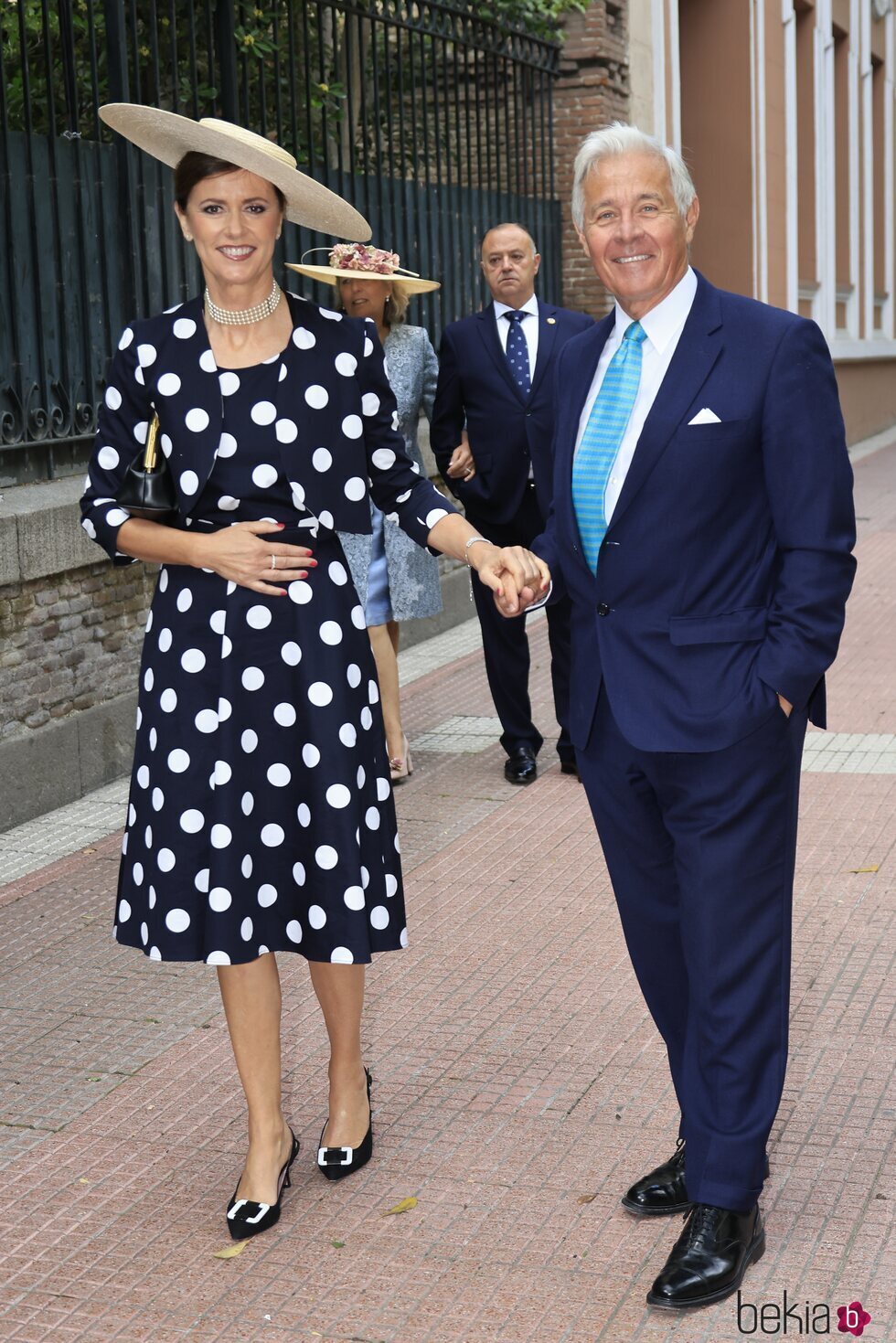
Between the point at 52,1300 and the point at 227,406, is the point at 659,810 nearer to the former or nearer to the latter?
the point at 227,406

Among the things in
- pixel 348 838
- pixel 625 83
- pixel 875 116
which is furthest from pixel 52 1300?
pixel 875 116

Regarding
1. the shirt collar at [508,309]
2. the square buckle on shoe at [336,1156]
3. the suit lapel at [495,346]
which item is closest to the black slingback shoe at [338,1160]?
the square buckle on shoe at [336,1156]

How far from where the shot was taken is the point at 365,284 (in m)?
6.93

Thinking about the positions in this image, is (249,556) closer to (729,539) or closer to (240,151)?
(240,151)

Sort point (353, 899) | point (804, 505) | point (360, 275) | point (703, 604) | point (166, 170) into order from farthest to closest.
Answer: point (166, 170) < point (360, 275) < point (353, 899) < point (703, 604) < point (804, 505)

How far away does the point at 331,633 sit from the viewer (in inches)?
139

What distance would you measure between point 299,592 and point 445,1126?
1365mm

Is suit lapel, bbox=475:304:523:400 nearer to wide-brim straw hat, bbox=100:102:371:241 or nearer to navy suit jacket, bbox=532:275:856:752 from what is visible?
wide-brim straw hat, bbox=100:102:371:241

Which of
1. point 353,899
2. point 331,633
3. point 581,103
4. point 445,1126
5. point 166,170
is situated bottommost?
point 445,1126

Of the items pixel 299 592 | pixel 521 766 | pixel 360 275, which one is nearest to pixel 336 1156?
pixel 299 592

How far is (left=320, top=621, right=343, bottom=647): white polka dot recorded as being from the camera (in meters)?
3.51

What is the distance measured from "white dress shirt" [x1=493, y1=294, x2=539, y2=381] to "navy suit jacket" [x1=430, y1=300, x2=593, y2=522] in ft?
0.08

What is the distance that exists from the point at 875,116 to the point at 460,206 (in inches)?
691

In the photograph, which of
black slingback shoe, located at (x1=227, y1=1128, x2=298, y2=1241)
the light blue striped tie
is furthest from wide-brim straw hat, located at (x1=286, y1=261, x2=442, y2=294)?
black slingback shoe, located at (x1=227, y1=1128, x2=298, y2=1241)
